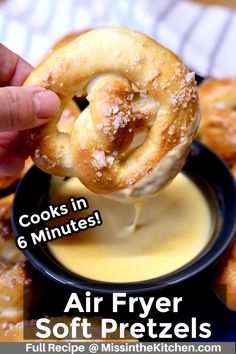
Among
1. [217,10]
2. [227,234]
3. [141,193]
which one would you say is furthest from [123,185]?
[217,10]

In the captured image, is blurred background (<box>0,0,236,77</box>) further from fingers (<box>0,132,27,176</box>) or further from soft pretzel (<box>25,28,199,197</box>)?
soft pretzel (<box>25,28,199,197</box>)

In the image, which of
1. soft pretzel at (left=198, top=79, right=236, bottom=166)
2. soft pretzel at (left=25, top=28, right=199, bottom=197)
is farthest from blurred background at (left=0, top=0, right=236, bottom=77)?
soft pretzel at (left=25, top=28, right=199, bottom=197)

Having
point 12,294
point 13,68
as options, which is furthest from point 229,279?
point 13,68

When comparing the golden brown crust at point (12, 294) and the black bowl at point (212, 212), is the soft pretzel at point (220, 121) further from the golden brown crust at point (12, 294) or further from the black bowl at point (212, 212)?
the golden brown crust at point (12, 294)

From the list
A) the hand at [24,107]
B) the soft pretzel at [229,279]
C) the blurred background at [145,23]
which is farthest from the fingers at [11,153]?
the blurred background at [145,23]

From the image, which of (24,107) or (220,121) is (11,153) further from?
(220,121)

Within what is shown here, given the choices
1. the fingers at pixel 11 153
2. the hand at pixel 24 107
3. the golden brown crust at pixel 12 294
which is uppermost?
the hand at pixel 24 107
